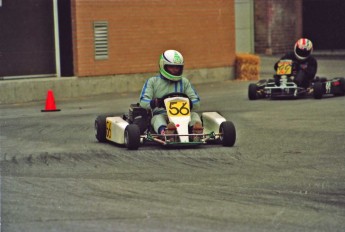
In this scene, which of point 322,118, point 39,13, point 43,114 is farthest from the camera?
point 39,13

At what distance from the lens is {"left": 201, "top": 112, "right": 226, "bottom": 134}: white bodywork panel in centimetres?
1341

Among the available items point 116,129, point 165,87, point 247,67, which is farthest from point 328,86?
point 116,129

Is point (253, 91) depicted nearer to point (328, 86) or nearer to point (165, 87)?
point (328, 86)

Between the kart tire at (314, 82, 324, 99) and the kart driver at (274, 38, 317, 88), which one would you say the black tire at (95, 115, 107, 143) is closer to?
the kart tire at (314, 82, 324, 99)

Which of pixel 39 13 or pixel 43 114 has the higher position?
pixel 39 13

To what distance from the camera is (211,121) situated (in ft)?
44.6

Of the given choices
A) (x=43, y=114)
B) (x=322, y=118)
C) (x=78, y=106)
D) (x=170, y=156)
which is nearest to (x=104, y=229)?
(x=170, y=156)

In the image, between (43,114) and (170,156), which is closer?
(170,156)

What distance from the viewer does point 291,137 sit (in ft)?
46.1

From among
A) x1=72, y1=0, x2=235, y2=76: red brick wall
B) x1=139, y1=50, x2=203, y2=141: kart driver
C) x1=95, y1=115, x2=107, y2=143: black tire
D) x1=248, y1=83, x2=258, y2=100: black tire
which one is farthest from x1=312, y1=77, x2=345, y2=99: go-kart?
x1=95, y1=115, x2=107, y2=143: black tire

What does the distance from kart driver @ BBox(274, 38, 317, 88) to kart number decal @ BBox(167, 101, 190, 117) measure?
26.1 ft

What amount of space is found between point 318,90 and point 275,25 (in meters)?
14.4

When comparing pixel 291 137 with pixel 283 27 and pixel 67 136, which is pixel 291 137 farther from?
pixel 283 27

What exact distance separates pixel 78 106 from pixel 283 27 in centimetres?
1554
